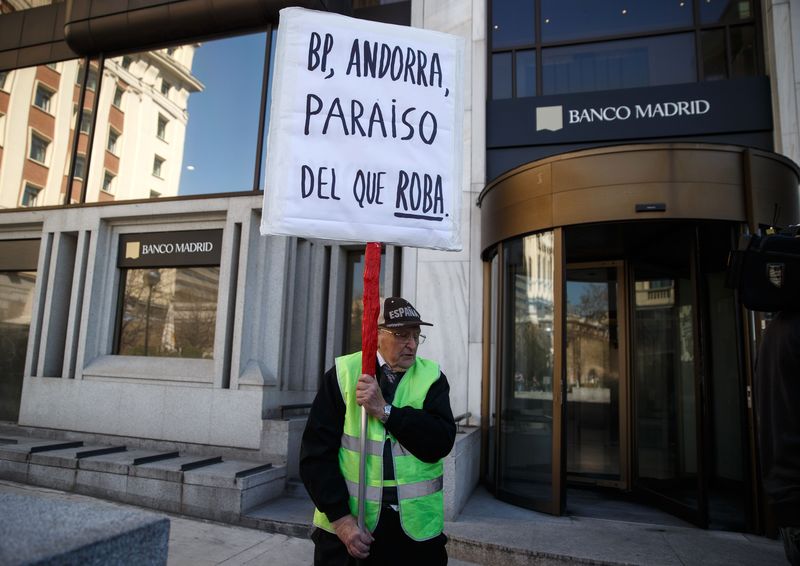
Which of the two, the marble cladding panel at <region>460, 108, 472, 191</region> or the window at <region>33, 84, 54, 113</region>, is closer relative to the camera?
the marble cladding panel at <region>460, 108, 472, 191</region>

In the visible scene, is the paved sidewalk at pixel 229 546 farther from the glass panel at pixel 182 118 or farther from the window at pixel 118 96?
the window at pixel 118 96

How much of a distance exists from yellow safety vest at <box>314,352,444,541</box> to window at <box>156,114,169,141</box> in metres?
9.30

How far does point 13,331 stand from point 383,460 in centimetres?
1084

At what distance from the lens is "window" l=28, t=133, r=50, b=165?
10.7 metres

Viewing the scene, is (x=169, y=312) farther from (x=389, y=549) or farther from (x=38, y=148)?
(x=389, y=549)

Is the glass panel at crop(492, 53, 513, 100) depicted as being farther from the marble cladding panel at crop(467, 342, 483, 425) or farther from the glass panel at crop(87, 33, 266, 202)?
the glass panel at crop(87, 33, 266, 202)

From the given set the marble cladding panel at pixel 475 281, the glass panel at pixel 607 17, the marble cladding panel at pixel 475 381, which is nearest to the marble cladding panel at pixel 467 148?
the marble cladding panel at pixel 475 281

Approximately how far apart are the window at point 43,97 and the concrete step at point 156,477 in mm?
7195

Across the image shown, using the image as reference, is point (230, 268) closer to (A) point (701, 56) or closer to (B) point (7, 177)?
(B) point (7, 177)

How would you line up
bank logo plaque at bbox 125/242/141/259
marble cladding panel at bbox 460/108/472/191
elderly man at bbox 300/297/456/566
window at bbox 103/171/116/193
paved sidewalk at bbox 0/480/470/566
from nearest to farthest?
1. elderly man at bbox 300/297/456/566
2. paved sidewalk at bbox 0/480/470/566
3. marble cladding panel at bbox 460/108/472/191
4. bank logo plaque at bbox 125/242/141/259
5. window at bbox 103/171/116/193

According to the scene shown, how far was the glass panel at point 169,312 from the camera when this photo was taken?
8.84 metres

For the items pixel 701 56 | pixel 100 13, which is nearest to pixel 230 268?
pixel 100 13

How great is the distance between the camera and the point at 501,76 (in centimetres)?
845

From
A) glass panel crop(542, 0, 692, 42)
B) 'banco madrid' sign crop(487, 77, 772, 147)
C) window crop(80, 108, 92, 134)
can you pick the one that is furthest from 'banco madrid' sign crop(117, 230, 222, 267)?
glass panel crop(542, 0, 692, 42)
